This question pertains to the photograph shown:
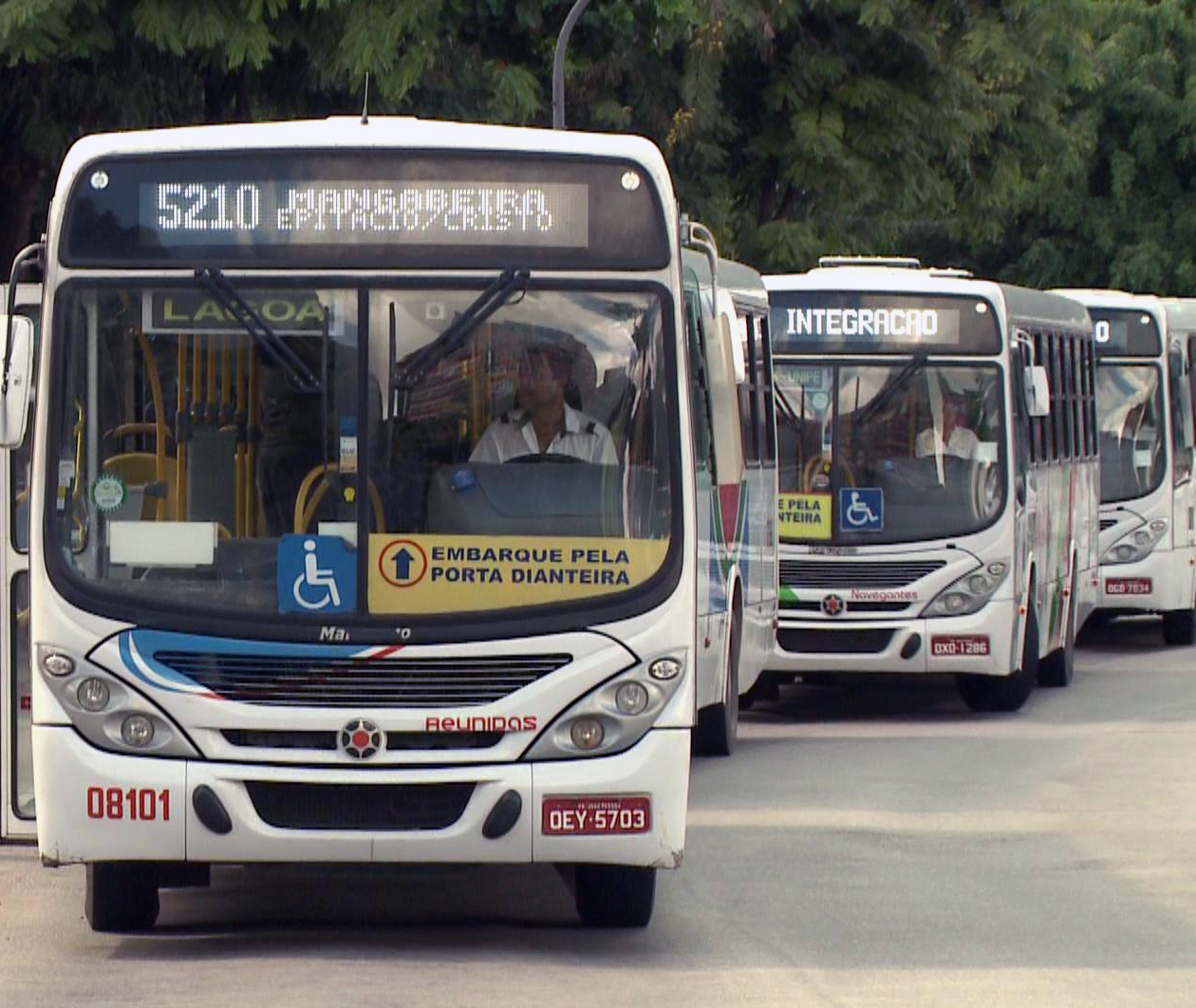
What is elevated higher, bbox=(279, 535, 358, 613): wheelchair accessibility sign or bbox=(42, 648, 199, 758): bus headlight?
bbox=(279, 535, 358, 613): wheelchair accessibility sign

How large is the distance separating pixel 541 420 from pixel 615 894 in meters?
1.58

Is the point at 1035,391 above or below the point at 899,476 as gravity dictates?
above

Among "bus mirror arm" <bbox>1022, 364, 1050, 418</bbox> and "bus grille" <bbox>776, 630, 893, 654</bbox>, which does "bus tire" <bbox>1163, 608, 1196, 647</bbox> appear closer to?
"bus mirror arm" <bbox>1022, 364, 1050, 418</bbox>

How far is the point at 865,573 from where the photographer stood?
16.8 metres

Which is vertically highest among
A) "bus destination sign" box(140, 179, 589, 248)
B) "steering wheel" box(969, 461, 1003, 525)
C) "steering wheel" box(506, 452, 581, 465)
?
"bus destination sign" box(140, 179, 589, 248)

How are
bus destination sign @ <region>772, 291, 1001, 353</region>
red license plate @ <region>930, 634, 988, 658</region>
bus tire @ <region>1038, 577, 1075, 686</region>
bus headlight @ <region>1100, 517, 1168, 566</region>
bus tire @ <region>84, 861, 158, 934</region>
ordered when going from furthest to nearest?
bus headlight @ <region>1100, 517, 1168, 566</region>
bus tire @ <region>1038, 577, 1075, 686</region>
bus destination sign @ <region>772, 291, 1001, 353</region>
red license plate @ <region>930, 634, 988, 658</region>
bus tire @ <region>84, 861, 158, 934</region>

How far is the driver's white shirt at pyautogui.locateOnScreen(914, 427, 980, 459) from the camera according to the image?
1691 centimetres

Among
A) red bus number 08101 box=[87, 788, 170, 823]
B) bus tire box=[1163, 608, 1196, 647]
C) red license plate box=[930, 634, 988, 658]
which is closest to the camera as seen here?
red bus number 08101 box=[87, 788, 170, 823]

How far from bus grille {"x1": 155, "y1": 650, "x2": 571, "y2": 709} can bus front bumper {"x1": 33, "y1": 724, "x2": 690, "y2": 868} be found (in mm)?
201

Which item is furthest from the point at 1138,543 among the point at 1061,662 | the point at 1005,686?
the point at 1005,686

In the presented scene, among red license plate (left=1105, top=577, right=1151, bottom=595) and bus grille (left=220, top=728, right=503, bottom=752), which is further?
red license plate (left=1105, top=577, right=1151, bottom=595)

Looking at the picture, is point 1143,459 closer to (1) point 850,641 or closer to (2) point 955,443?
(2) point 955,443

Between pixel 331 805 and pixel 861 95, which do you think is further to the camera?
pixel 861 95

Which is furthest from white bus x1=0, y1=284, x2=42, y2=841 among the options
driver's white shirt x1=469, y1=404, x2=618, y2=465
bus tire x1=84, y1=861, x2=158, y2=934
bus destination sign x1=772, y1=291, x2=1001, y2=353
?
bus destination sign x1=772, y1=291, x2=1001, y2=353
